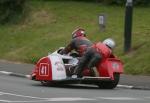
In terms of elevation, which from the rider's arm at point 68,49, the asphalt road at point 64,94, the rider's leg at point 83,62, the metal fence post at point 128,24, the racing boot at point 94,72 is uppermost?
the metal fence post at point 128,24

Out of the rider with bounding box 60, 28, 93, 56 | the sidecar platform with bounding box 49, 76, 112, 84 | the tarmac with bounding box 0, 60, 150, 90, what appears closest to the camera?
the sidecar platform with bounding box 49, 76, 112, 84

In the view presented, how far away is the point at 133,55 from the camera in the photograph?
28.5 meters

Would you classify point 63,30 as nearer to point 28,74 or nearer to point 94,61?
point 28,74

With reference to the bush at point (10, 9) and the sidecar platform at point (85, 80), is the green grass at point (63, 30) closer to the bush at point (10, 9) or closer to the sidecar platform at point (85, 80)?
the bush at point (10, 9)

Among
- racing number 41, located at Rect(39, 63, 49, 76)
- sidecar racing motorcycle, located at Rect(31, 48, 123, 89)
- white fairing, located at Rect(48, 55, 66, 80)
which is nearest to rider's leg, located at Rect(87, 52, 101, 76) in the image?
sidecar racing motorcycle, located at Rect(31, 48, 123, 89)

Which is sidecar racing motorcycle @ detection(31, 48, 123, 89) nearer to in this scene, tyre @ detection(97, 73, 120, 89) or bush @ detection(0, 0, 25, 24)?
tyre @ detection(97, 73, 120, 89)

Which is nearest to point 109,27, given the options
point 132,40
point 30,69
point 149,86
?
point 132,40

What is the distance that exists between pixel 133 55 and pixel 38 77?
23.4 ft

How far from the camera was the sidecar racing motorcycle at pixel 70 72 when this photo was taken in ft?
71.1

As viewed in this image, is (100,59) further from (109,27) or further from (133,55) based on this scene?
(109,27)

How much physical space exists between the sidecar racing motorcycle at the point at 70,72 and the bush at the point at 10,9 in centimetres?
1762

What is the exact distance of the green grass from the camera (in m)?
30.1

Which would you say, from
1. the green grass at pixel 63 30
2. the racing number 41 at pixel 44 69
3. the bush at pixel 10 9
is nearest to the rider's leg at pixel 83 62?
the racing number 41 at pixel 44 69

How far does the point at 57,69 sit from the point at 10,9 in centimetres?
1880
